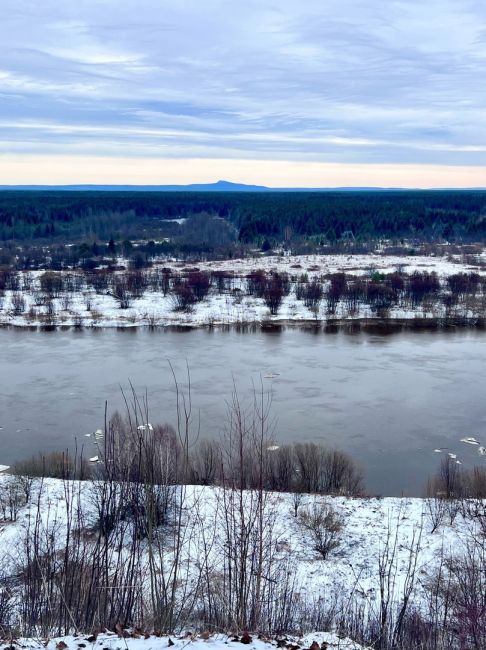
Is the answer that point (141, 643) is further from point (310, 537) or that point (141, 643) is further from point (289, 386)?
point (289, 386)

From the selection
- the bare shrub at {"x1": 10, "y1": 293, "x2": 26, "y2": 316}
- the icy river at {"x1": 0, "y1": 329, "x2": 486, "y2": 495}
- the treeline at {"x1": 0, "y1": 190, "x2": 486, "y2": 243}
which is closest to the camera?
the icy river at {"x1": 0, "y1": 329, "x2": 486, "y2": 495}

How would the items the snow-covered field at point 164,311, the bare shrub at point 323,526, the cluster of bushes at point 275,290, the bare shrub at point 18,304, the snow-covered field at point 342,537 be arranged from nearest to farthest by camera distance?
1. the snow-covered field at point 342,537
2. the bare shrub at point 323,526
3. the snow-covered field at point 164,311
4. the bare shrub at point 18,304
5. the cluster of bushes at point 275,290

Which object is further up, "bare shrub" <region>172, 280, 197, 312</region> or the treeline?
the treeline

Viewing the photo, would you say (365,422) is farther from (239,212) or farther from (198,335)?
(239,212)

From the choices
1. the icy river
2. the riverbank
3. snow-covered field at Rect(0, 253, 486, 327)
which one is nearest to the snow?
the riverbank

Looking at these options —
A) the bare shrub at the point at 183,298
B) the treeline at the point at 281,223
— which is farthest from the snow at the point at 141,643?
the treeline at the point at 281,223

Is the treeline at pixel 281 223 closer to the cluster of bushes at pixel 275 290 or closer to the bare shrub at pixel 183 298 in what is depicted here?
A: the cluster of bushes at pixel 275 290

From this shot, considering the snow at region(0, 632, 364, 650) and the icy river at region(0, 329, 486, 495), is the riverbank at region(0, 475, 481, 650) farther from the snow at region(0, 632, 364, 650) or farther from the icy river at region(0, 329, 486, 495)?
the snow at region(0, 632, 364, 650)

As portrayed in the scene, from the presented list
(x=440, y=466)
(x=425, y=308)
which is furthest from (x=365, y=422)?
(x=425, y=308)

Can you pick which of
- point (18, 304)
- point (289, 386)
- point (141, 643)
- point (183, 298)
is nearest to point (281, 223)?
point (183, 298)
